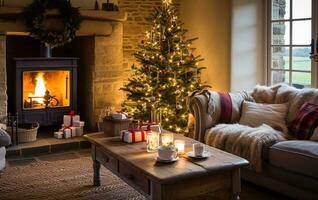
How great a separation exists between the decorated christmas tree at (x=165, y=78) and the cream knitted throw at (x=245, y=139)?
1.34m

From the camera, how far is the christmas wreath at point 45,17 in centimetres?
532

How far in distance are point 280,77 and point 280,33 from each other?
581 millimetres

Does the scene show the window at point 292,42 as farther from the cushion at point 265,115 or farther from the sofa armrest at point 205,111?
the sofa armrest at point 205,111

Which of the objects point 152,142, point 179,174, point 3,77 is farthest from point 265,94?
point 3,77

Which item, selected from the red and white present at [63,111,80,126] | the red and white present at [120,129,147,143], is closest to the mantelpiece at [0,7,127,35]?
the red and white present at [63,111,80,126]

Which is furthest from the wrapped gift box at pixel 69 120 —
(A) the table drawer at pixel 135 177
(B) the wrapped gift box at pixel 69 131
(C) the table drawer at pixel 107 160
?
(A) the table drawer at pixel 135 177

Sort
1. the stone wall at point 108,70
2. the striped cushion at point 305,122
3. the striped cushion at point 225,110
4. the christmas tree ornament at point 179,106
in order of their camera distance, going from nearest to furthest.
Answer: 1. the striped cushion at point 305,122
2. the striped cushion at point 225,110
3. the christmas tree ornament at point 179,106
4. the stone wall at point 108,70

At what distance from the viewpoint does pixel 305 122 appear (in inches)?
163

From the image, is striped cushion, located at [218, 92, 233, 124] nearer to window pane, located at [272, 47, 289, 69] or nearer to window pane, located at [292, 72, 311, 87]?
window pane, located at [292, 72, 311, 87]

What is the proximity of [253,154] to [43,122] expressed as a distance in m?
3.09

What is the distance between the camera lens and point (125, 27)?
651 centimetres

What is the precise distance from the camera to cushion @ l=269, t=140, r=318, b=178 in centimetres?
343

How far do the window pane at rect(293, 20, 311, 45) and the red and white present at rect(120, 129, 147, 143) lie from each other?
2719 millimetres

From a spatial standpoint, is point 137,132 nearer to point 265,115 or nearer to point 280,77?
point 265,115
